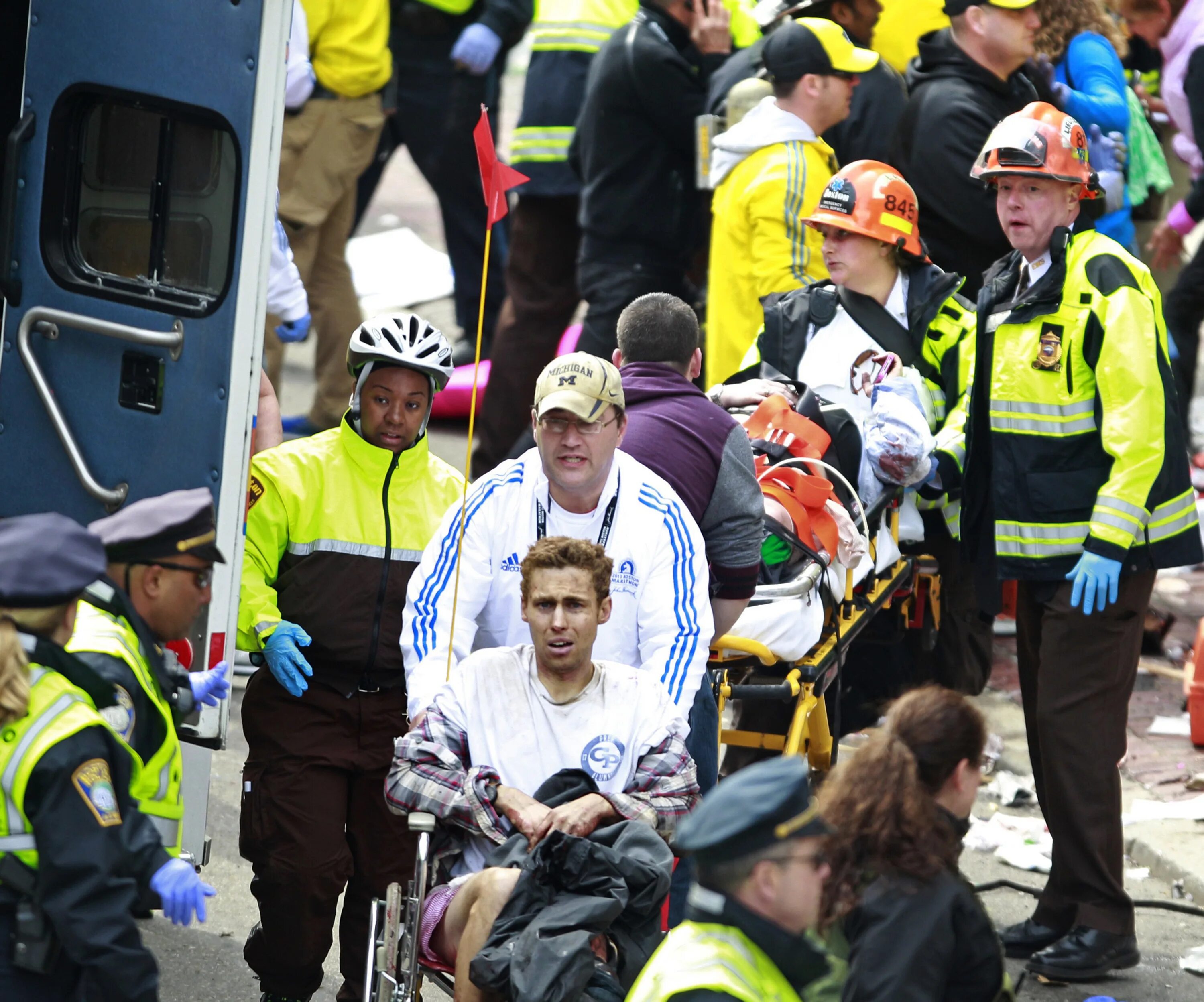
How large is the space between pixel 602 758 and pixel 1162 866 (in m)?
2.81

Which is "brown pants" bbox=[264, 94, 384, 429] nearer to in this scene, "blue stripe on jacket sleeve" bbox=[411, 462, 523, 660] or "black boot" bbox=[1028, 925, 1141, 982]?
"blue stripe on jacket sleeve" bbox=[411, 462, 523, 660]

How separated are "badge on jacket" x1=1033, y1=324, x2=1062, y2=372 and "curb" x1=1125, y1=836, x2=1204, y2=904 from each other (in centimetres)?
184

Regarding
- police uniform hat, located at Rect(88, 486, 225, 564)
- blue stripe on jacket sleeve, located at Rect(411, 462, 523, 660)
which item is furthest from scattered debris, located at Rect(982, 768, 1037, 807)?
police uniform hat, located at Rect(88, 486, 225, 564)

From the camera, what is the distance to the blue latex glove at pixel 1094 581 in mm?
5594

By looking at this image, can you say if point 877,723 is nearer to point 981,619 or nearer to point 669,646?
point 981,619

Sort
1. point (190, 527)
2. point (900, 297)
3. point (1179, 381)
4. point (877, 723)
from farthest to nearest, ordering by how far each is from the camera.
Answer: point (1179, 381), point (877, 723), point (900, 297), point (190, 527)

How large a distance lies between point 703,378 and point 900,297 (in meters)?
3.17

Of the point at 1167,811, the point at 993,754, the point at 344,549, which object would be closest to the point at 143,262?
the point at 344,549

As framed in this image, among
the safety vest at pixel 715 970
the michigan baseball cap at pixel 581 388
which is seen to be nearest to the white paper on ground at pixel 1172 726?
the michigan baseball cap at pixel 581 388

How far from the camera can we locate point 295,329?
23.7ft

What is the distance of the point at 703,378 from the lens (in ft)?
32.3

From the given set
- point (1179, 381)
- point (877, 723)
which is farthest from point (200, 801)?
point (1179, 381)

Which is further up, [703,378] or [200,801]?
[703,378]

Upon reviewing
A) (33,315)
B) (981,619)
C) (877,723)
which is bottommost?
(877,723)
